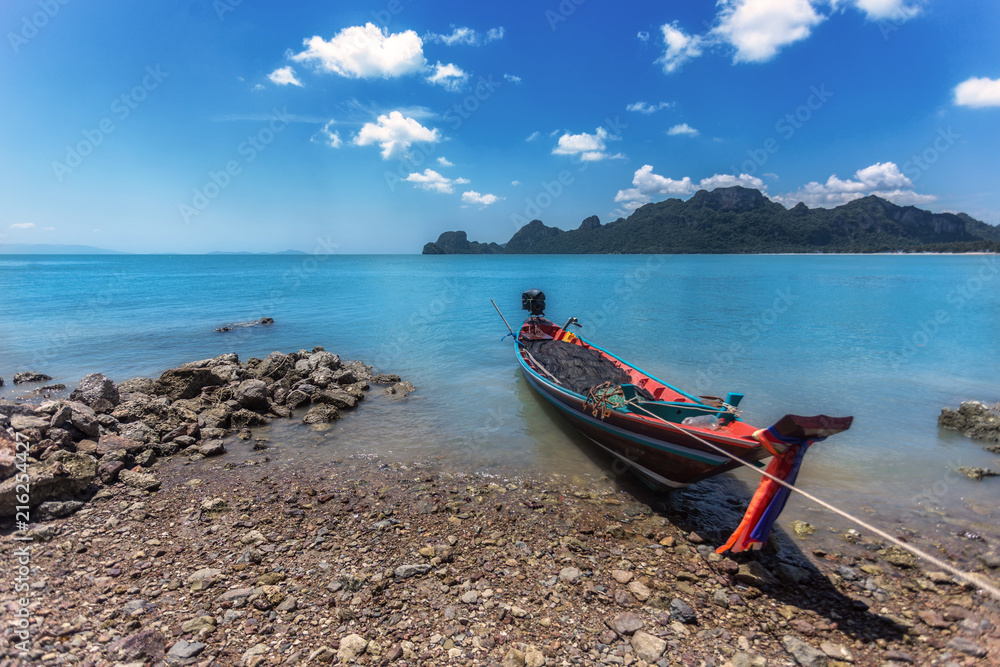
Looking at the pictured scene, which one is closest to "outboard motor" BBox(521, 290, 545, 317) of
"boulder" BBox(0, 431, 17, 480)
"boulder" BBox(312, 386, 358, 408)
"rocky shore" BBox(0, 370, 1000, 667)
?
"boulder" BBox(312, 386, 358, 408)

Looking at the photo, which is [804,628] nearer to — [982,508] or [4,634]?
[982,508]

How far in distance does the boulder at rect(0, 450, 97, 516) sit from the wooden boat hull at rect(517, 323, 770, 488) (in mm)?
9671

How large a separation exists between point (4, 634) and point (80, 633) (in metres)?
0.78

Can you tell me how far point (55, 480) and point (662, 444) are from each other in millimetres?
10524

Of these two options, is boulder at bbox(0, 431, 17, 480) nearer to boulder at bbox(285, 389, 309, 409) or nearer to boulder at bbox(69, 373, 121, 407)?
boulder at bbox(69, 373, 121, 407)

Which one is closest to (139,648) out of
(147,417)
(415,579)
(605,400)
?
(415,579)

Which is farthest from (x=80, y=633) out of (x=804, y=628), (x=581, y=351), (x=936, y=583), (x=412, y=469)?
(x=581, y=351)

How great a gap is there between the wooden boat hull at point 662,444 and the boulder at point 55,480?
31.7 feet

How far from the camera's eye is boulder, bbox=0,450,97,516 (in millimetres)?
6465

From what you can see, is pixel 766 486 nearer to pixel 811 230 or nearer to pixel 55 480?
pixel 55 480

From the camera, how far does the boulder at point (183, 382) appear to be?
1308cm

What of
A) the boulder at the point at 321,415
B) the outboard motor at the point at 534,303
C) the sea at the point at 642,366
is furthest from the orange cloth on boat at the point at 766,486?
the outboard motor at the point at 534,303

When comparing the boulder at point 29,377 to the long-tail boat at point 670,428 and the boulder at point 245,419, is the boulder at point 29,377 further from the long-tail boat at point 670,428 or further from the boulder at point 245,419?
the long-tail boat at point 670,428

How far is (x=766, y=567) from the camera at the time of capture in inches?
246
